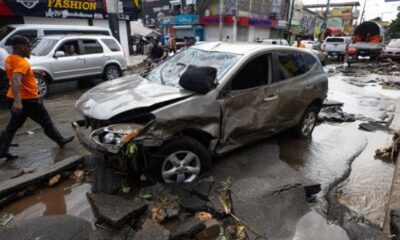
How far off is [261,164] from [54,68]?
23.6 feet

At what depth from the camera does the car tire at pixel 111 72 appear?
1038cm

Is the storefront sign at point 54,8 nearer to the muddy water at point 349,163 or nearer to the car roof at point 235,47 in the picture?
the car roof at point 235,47

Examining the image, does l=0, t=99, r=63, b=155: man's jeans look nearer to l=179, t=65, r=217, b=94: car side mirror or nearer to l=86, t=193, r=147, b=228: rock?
l=86, t=193, r=147, b=228: rock

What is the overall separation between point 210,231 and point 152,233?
0.58 metres

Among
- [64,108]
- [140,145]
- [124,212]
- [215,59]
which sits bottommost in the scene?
[64,108]

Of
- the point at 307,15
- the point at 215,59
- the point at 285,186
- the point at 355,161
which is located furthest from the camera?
the point at 307,15

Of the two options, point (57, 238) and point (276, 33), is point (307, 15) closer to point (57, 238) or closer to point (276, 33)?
point (276, 33)

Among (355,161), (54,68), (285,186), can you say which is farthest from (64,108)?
(355,161)

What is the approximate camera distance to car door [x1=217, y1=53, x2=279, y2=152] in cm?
382

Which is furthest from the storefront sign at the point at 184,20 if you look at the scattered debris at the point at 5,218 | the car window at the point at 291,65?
the scattered debris at the point at 5,218

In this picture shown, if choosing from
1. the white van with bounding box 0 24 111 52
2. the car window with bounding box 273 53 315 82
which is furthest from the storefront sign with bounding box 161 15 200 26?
the car window with bounding box 273 53 315 82

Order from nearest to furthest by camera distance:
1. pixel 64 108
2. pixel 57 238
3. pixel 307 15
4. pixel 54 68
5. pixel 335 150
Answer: pixel 57 238, pixel 335 150, pixel 64 108, pixel 54 68, pixel 307 15

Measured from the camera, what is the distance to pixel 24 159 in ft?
14.9

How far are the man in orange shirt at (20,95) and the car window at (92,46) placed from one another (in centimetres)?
577
